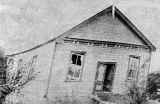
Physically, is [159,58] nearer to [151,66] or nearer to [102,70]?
[151,66]

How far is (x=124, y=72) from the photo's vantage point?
13.4 metres

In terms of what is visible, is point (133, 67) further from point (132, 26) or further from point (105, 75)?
point (132, 26)

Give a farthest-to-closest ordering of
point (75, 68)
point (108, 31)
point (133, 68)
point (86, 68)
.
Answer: point (133, 68)
point (108, 31)
point (86, 68)
point (75, 68)

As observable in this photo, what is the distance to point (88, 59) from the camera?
1209cm

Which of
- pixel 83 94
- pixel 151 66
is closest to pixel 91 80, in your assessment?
pixel 83 94

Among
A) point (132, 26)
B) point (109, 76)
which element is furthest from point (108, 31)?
point (109, 76)

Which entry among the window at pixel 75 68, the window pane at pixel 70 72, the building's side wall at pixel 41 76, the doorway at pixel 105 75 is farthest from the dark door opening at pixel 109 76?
the building's side wall at pixel 41 76

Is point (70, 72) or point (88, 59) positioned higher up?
point (88, 59)

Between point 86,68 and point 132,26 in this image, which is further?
point 132,26

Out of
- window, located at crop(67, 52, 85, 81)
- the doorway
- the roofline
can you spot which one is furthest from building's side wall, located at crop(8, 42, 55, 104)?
the roofline

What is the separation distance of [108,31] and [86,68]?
2693 mm

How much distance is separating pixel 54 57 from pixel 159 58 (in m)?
8.81

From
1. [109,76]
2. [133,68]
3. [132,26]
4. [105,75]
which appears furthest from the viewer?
[105,75]

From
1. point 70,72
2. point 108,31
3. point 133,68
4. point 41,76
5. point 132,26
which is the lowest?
point 41,76
